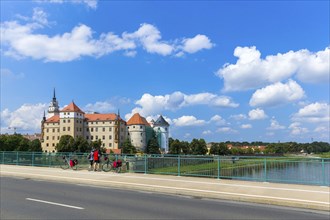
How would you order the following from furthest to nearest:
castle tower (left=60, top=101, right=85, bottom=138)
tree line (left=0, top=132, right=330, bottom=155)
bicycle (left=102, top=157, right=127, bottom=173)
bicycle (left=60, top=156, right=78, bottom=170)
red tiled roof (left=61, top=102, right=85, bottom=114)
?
red tiled roof (left=61, top=102, right=85, bottom=114) < castle tower (left=60, top=101, right=85, bottom=138) < tree line (left=0, top=132, right=330, bottom=155) < bicycle (left=60, top=156, right=78, bottom=170) < bicycle (left=102, top=157, right=127, bottom=173)

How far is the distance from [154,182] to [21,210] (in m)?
7.90

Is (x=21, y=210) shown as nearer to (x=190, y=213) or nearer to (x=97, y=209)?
(x=97, y=209)

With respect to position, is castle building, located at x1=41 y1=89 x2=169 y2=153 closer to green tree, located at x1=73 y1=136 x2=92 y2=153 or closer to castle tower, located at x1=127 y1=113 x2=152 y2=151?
castle tower, located at x1=127 y1=113 x2=152 y2=151

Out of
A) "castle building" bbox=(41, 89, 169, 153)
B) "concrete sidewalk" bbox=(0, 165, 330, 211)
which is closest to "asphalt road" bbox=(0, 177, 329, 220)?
"concrete sidewalk" bbox=(0, 165, 330, 211)

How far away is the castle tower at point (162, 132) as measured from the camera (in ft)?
573

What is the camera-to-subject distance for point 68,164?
2612cm

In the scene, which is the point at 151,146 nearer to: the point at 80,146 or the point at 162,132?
the point at 162,132

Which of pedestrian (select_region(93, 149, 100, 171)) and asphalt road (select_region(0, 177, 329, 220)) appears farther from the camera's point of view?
pedestrian (select_region(93, 149, 100, 171))

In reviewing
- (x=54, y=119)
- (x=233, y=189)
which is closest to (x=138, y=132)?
(x=54, y=119)

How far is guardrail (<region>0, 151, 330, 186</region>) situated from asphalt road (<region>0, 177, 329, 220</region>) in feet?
14.5

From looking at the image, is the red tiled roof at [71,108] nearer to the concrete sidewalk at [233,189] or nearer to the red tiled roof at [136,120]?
the red tiled roof at [136,120]

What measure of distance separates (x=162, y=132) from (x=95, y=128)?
33231mm

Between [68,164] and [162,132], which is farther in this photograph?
[162,132]

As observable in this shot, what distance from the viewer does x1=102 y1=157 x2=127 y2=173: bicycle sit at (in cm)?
2206
